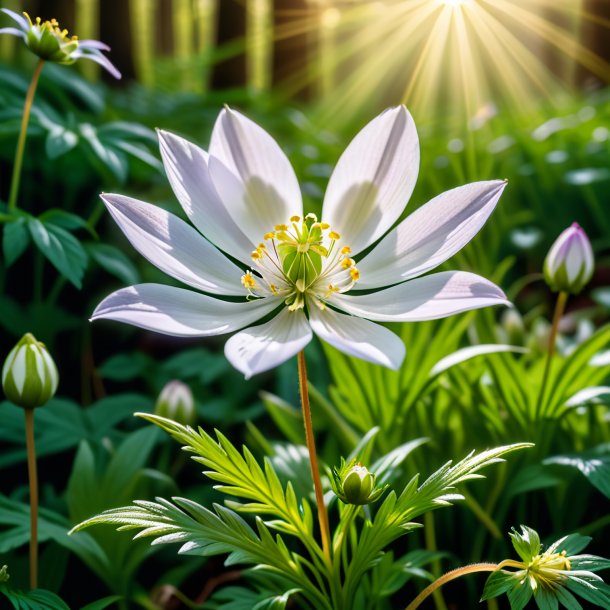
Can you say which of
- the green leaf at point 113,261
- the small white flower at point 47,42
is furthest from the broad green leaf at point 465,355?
the small white flower at point 47,42

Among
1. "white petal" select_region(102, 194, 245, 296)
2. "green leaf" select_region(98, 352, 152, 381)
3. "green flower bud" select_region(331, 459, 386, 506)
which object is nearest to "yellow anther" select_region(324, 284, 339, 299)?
"white petal" select_region(102, 194, 245, 296)

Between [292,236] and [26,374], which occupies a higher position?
[292,236]

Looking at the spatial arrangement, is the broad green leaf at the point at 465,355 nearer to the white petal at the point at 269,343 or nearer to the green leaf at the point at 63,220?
the white petal at the point at 269,343

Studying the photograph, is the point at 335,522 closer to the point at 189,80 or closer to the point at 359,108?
the point at 359,108

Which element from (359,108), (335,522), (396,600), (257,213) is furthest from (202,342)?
(359,108)

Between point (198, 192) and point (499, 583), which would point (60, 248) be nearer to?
point (198, 192)

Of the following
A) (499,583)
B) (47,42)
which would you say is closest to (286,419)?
(499,583)
